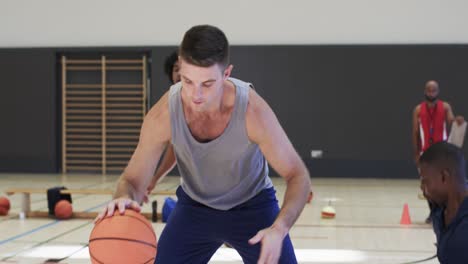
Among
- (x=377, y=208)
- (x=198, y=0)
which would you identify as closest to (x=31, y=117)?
(x=198, y=0)

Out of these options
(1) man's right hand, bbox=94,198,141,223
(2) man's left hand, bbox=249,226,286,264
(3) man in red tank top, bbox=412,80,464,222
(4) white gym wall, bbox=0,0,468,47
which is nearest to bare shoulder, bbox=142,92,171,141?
(1) man's right hand, bbox=94,198,141,223

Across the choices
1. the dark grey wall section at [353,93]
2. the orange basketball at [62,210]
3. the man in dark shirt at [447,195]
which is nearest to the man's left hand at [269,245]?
the man in dark shirt at [447,195]

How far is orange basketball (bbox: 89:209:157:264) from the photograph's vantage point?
2.70 metres

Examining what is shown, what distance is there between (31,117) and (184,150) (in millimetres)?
12173

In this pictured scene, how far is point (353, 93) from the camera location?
44.3ft

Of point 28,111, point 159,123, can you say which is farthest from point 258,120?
point 28,111

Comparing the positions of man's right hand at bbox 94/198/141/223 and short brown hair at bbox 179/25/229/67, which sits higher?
short brown hair at bbox 179/25/229/67

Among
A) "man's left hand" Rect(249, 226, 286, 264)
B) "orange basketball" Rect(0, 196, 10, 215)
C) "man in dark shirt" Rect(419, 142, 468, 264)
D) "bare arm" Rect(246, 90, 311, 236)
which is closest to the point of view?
"man's left hand" Rect(249, 226, 286, 264)

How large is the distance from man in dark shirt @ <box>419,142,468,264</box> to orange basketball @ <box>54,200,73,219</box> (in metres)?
5.50

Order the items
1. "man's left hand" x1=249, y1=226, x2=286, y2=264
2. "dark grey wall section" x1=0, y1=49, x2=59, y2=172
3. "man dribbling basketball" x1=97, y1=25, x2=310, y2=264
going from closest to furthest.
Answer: "man's left hand" x1=249, y1=226, x2=286, y2=264 < "man dribbling basketball" x1=97, y1=25, x2=310, y2=264 < "dark grey wall section" x1=0, y1=49, x2=59, y2=172

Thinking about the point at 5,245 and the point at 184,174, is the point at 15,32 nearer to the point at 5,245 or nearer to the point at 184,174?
the point at 5,245

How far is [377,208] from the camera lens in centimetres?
907

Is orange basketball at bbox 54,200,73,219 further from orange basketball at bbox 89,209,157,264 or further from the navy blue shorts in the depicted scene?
orange basketball at bbox 89,209,157,264

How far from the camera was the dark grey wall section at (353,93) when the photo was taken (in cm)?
1327
